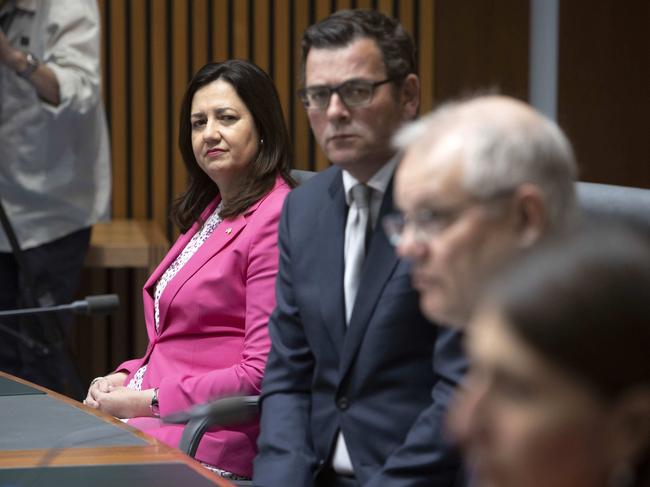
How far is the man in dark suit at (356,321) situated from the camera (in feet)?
6.35

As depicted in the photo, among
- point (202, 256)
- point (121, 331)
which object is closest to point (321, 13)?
point (121, 331)

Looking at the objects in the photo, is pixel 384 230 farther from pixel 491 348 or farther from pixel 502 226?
pixel 491 348

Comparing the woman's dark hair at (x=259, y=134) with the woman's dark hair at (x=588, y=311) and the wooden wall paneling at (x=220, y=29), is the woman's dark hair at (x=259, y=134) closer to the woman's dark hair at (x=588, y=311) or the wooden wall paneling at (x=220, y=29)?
the woman's dark hair at (x=588, y=311)

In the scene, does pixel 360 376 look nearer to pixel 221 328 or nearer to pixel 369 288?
pixel 369 288

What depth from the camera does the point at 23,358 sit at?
12.8ft

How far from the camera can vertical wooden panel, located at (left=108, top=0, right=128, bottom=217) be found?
16.5ft

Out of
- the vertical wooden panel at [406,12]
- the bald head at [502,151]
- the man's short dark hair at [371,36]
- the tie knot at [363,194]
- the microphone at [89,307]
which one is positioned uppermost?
the vertical wooden panel at [406,12]

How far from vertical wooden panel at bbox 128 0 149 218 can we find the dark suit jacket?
3.05m

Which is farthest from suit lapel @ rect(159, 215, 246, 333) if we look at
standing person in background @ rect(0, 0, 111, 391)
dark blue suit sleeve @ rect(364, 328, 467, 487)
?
standing person in background @ rect(0, 0, 111, 391)

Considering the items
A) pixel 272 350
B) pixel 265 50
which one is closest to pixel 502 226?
pixel 272 350

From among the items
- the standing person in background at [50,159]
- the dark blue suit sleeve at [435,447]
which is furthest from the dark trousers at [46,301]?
the dark blue suit sleeve at [435,447]

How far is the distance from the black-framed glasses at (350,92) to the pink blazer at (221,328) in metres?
0.54

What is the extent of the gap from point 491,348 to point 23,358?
11.0ft

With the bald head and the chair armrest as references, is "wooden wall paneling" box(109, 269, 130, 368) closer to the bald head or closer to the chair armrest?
the chair armrest
